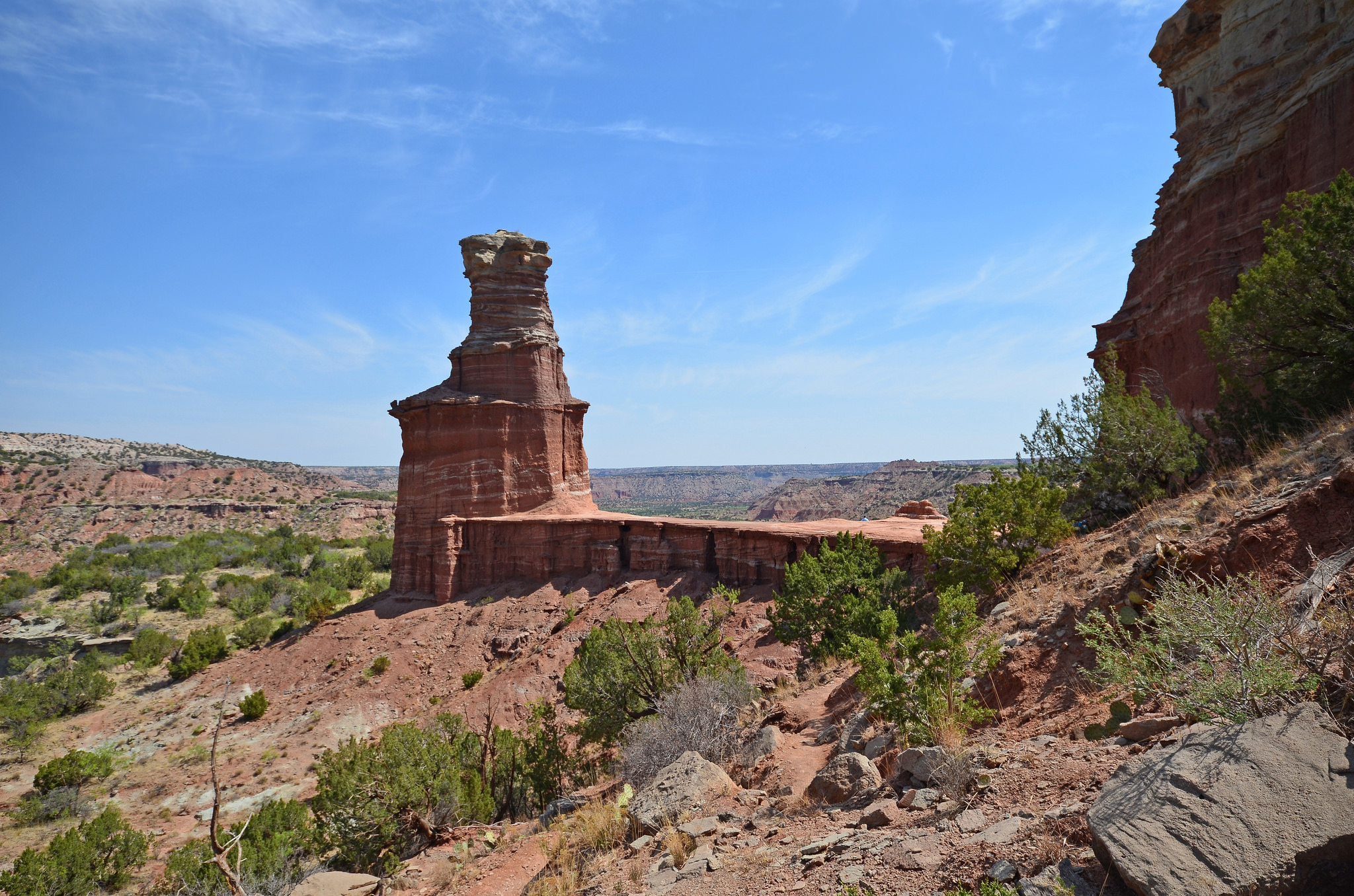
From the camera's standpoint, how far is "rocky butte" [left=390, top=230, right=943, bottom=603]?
104ft

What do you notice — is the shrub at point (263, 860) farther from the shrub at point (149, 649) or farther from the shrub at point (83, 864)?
the shrub at point (149, 649)

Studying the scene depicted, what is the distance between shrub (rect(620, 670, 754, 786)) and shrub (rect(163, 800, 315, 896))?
6.77 metres

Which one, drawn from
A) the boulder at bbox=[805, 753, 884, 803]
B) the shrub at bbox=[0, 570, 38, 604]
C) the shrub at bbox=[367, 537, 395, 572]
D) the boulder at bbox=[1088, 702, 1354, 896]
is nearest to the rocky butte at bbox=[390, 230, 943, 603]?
the shrub at bbox=[367, 537, 395, 572]

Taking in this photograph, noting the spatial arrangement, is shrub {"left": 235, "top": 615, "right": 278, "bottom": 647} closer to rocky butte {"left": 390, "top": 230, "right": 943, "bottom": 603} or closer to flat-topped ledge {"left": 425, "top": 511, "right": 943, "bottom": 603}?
rocky butte {"left": 390, "top": 230, "right": 943, "bottom": 603}

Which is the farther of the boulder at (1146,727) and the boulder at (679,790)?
the boulder at (679,790)

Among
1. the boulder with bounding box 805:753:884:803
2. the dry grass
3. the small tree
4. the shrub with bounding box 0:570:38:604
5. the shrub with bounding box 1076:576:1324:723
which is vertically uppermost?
the shrub with bounding box 1076:576:1324:723

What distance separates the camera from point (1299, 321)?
13.1m

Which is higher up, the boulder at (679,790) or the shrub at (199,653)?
the boulder at (679,790)

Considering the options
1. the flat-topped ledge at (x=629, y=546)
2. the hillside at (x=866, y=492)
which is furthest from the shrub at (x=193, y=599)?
the hillside at (x=866, y=492)

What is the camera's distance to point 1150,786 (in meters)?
4.17

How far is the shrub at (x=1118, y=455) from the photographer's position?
47.3ft

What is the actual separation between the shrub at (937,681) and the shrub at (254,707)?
27204 millimetres

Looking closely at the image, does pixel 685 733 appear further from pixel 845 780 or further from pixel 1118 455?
pixel 1118 455

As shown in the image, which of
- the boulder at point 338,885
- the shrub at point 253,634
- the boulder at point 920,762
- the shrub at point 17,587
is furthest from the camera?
the shrub at point 17,587
